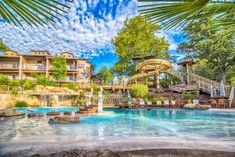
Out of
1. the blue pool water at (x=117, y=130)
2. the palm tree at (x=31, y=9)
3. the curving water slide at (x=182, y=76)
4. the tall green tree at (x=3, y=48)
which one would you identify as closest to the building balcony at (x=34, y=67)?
the tall green tree at (x=3, y=48)

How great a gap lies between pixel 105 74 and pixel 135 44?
10.0m

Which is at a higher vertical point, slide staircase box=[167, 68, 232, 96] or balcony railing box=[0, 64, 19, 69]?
balcony railing box=[0, 64, 19, 69]

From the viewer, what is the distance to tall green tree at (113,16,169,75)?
101ft

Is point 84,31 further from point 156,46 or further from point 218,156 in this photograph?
point 218,156

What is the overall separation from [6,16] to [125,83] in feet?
85.5

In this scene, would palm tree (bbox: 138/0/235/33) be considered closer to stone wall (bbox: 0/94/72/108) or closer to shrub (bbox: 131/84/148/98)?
stone wall (bbox: 0/94/72/108)

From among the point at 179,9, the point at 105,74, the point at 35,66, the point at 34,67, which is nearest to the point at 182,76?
the point at 105,74

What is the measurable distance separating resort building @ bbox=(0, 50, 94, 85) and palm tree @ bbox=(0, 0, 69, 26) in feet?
106

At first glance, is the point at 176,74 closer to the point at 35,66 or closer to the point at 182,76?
the point at 182,76

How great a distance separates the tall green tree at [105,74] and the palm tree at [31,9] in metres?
33.8

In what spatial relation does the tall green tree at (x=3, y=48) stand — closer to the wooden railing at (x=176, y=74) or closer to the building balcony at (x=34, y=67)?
the building balcony at (x=34, y=67)

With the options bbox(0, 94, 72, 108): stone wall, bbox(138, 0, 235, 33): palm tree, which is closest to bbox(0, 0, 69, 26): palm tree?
bbox(138, 0, 235, 33): palm tree

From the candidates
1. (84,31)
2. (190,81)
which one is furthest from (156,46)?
(84,31)

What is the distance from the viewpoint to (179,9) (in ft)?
3.66
